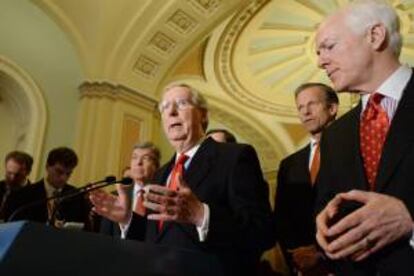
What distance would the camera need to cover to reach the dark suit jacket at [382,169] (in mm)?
1483

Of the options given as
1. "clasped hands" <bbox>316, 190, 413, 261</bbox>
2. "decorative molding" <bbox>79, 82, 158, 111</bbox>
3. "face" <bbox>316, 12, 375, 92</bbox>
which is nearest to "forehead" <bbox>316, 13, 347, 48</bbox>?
"face" <bbox>316, 12, 375, 92</bbox>

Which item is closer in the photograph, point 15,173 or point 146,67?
point 15,173

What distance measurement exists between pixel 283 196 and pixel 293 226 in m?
0.17

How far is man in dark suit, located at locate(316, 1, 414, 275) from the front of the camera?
1.43m

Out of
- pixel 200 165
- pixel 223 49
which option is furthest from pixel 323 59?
pixel 223 49

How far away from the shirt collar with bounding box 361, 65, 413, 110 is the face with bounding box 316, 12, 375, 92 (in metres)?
0.07

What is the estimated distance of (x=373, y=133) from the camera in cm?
175

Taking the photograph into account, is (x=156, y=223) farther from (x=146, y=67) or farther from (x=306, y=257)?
(x=146, y=67)

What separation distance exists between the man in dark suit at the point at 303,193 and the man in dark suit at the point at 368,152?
0.65 meters

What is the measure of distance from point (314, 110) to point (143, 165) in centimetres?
132

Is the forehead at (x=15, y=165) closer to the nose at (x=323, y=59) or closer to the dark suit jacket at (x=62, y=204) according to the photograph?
the dark suit jacket at (x=62, y=204)

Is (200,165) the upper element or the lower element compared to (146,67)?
lower

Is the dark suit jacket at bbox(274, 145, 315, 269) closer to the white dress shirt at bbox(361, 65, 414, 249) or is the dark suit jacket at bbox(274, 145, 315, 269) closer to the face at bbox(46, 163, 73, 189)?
the white dress shirt at bbox(361, 65, 414, 249)

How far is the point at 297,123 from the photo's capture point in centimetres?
1209
